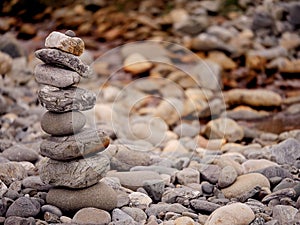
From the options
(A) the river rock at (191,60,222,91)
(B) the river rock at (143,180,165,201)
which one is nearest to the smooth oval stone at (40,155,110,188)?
(B) the river rock at (143,180,165,201)

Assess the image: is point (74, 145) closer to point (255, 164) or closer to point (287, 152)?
point (255, 164)

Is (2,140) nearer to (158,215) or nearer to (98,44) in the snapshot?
(158,215)

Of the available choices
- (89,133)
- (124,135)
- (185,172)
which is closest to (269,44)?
(124,135)

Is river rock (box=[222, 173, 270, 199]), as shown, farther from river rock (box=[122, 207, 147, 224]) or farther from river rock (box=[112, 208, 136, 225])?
river rock (box=[112, 208, 136, 225])

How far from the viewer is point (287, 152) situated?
4.29m

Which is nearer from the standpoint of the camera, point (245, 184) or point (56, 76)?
point (56, 76)

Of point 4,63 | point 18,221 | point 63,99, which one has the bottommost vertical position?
point 4,63

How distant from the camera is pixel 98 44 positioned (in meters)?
9.12

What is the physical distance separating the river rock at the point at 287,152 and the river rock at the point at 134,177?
44.7 inches

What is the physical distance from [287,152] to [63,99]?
203cm

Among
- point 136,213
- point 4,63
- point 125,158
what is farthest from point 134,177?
point 4,63

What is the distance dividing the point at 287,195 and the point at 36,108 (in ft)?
11.6

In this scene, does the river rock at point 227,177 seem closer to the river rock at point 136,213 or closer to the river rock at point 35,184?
the river rock at point 136,213

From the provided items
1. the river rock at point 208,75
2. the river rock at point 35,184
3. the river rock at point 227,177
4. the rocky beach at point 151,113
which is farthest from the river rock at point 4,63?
the river rock at point 227,177
